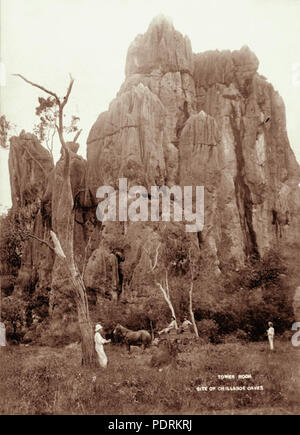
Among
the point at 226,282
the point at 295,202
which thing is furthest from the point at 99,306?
the point at 295,202

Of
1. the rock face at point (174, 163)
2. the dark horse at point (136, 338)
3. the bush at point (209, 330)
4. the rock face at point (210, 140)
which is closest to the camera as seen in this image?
the dark horse at point (136, 338)

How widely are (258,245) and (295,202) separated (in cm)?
545

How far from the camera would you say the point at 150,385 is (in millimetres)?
11344

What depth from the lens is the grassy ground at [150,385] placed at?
10.7m

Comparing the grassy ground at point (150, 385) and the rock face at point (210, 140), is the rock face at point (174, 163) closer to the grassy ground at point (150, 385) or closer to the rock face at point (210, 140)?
the rock face at point (210, 140)

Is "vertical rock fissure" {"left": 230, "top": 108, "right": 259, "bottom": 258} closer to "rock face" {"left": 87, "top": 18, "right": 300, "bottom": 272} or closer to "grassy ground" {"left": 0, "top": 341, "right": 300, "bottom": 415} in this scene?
"rock face" {"left": 87, "top": 18, "right": 300, "bottom": 272}

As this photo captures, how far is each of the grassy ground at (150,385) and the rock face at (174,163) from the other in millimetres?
6096

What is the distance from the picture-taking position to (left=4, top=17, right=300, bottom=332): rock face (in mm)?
20047

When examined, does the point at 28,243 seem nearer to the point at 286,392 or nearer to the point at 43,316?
the point at 43,316

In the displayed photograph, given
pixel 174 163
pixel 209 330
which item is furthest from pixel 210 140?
pixel 209 330

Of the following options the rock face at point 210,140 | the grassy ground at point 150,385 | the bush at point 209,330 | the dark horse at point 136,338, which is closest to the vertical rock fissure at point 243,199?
the rock face at point 210,140

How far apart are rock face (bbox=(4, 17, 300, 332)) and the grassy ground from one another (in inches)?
240

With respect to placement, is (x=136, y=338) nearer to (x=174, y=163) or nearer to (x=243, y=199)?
(x=174, y=163)

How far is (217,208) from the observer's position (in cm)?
2467
